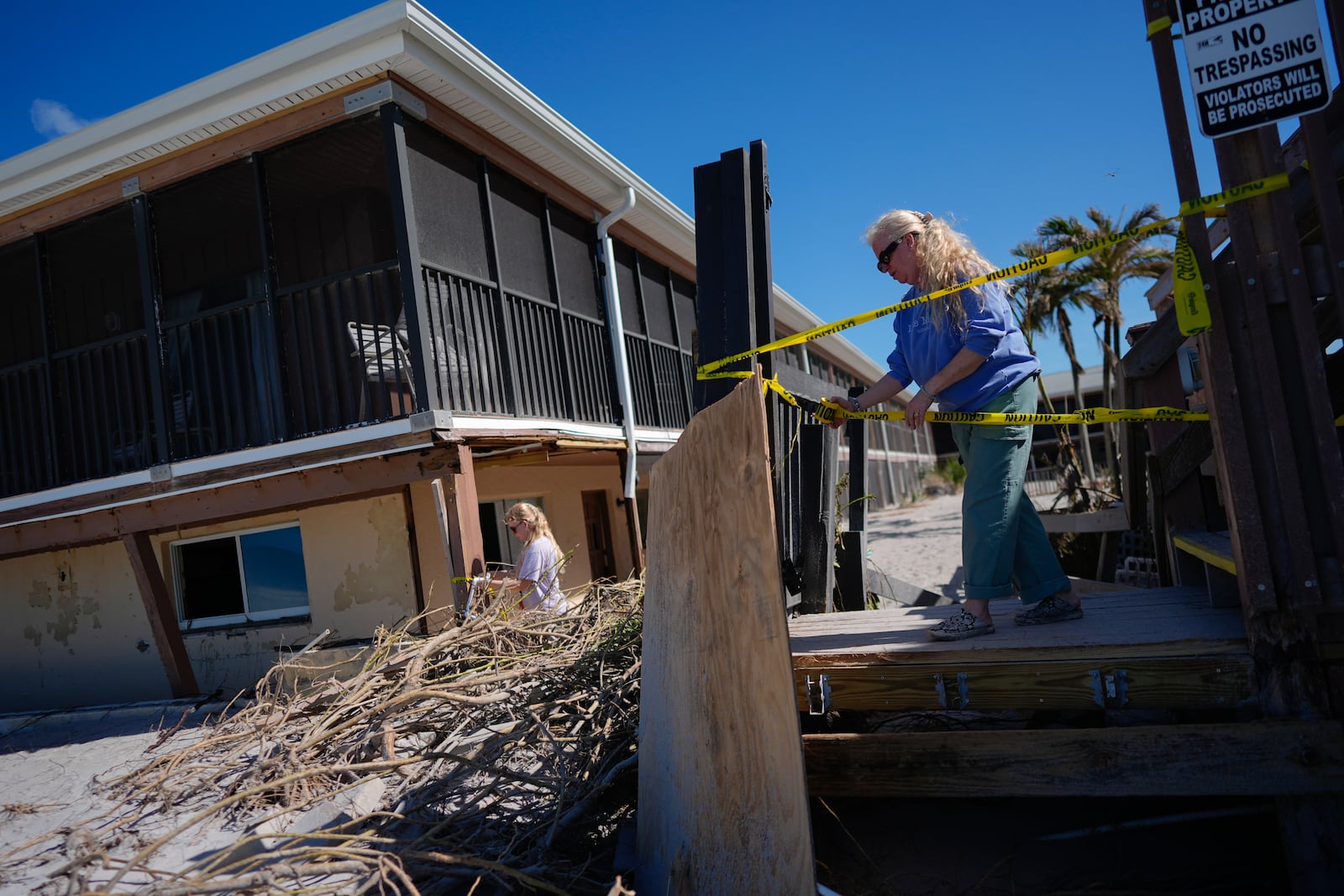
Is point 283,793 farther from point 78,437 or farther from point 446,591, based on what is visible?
point 78,437

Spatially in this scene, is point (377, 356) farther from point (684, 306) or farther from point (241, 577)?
point (684, 306)

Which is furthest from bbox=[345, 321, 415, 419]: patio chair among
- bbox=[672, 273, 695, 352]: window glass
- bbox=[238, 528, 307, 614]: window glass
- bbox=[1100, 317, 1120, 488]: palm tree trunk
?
bbox=[1100, 317, 1120, 488]: palm tree trunk

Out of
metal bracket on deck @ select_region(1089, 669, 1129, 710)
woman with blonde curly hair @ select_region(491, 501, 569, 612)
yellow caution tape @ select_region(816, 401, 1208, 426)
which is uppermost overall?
yellow caution tape @ select_region(816, 401, 1208, 426)

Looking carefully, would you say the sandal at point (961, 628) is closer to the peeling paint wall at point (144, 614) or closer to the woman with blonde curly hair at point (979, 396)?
the woman with blonde curly hair at point (979, 396)

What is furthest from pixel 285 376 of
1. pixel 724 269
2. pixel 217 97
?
pixel 724 269

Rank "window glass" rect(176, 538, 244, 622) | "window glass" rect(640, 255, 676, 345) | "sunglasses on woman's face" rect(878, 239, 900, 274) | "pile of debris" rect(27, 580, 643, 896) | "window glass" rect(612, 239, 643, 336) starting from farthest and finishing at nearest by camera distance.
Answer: "window glass" rect(640, 255, 676, 345) < "window glass" rect(612, 239, 643, 336) < "window glass" rect(176, 538, 244, 622) < "sunglasses on woman's face" rect(878, 239, 900, 274) < "pile of debris" rect(27, 580, 643, 896)

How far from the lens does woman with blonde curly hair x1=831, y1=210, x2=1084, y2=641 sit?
115 inches

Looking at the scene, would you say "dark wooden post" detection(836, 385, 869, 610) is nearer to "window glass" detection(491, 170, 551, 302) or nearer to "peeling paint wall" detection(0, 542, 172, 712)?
"window glass" detection(491, 170, 551, 302)

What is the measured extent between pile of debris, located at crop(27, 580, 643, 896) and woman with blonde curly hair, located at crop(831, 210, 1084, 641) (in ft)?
4.86

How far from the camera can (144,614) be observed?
8742 millimetres

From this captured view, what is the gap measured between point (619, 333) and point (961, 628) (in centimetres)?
724

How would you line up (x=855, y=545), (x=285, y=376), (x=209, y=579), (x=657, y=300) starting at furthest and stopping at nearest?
(x=657, y=300), (x=209, y=579), (x=285, y=376), (x=855, y=545)

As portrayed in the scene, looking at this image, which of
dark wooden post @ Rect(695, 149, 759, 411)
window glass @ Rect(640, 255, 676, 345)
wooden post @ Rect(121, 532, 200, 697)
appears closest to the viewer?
dark wooden post @ Rect(695, 149, 759, 411)

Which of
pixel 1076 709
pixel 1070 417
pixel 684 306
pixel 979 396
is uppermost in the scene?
pixel 684 306
